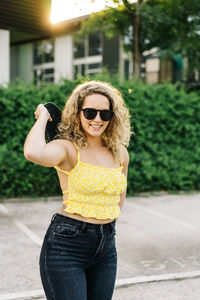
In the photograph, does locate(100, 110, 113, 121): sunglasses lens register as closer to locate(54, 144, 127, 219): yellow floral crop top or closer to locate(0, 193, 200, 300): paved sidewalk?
locate(54, 144, 127, 219): yellow floral crop top

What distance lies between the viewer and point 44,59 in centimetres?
2200

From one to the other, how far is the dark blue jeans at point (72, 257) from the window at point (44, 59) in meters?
20.2

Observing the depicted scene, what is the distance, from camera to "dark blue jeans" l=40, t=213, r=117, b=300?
223cm

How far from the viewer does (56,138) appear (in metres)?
2.46

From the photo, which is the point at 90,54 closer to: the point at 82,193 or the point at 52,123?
the point at 52,123

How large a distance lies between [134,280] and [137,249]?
1178 mm

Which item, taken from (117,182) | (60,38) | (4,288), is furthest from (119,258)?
(60,38)

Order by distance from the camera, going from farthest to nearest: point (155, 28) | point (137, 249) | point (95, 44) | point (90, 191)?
1. point (95, 44)
2. point (155, 28)
3. point (137, 249)
4. point (90, 191)

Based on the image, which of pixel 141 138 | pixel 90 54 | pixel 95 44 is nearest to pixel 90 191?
pixel 141 138

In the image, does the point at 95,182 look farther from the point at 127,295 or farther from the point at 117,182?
the point at 127,295

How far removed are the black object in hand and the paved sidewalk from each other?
7.15 feet

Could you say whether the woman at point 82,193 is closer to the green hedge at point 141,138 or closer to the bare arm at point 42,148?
the bare arm at point 42,148

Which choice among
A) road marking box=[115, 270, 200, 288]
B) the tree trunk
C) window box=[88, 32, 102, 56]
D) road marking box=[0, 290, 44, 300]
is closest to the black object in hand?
road marking box=[0, 290, 44, 300]

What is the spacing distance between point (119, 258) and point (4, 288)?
5.33 ft
